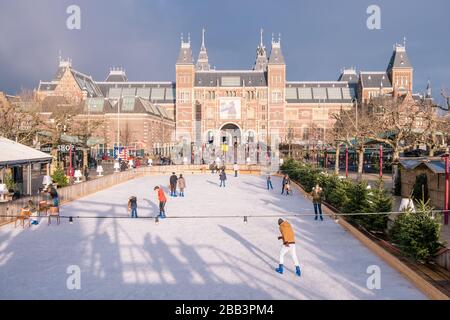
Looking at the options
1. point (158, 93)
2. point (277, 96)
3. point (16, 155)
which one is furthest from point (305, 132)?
point (16, 155)

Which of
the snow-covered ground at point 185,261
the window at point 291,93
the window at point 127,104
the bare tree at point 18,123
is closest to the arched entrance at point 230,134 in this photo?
the window at point 291,93

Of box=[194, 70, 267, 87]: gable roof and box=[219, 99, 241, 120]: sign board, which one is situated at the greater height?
box=[194, 70, 267, 87]: gable roof

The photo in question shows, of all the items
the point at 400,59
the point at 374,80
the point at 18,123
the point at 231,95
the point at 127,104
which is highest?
the point at 400,59

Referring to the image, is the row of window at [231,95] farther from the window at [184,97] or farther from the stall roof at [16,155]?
the stall roof at [16,155]

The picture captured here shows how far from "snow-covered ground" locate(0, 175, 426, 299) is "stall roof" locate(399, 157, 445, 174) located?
485 centimetres

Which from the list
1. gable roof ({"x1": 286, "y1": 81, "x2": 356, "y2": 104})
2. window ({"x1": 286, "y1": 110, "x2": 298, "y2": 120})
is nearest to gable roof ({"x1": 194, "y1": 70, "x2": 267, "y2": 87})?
gable roof ({"x1": 286, "y1": 81, "x2": 356, "y2": 104})

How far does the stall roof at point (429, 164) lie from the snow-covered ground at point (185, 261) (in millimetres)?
4853

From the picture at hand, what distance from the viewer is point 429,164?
1747 cm

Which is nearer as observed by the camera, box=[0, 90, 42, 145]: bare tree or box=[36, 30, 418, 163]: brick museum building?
box=[0, 90, 42, 145]: bare tree

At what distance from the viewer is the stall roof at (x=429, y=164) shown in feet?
54.5

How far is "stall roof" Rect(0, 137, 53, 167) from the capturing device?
60.5 ft

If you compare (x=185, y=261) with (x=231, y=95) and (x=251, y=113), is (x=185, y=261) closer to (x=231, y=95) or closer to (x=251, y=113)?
(x=251, y=113)

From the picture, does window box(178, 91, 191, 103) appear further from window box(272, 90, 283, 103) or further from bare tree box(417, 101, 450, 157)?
bare tree box(417, 101, 450, 157)

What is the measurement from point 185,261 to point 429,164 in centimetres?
1198
